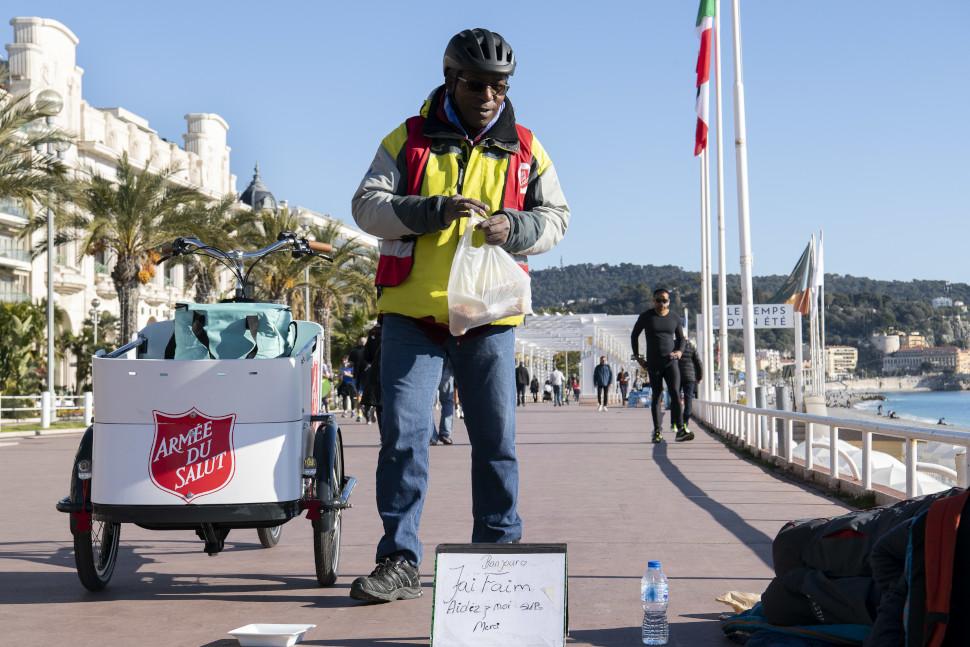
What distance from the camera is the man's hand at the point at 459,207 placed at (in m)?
4.92

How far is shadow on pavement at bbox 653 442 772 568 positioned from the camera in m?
6.82

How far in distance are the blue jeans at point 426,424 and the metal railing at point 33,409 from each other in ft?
81.6

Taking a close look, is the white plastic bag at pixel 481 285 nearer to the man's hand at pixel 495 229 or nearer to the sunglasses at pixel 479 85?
the man's hand at pixel 495 229

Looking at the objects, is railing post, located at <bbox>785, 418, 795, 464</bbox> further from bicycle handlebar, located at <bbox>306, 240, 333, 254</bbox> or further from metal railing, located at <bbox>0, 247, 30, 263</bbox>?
metal railing, located at <bbox>0, 247, 30, 263</bbox>

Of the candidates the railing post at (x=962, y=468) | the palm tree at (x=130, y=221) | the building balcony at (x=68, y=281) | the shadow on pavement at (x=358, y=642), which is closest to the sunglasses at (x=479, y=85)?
the shadow on pavement at (x=358, y=642)

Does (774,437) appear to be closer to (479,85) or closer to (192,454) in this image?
(479,85)

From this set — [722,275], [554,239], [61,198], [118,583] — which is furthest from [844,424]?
[61,198]

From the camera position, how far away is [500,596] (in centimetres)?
398

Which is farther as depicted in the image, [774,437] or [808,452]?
[774,437]

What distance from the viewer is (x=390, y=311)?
5.20 metres

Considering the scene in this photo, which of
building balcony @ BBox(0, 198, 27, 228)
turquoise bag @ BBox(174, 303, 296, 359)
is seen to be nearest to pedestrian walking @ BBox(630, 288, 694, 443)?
turquoise bag @ BBox(174, 303, 296, 359)

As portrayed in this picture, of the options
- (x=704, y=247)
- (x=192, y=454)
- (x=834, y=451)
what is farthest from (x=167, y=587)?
(x=704, y=247)

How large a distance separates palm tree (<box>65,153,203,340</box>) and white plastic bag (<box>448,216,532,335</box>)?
29854 mm

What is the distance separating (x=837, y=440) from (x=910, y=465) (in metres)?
3.05
